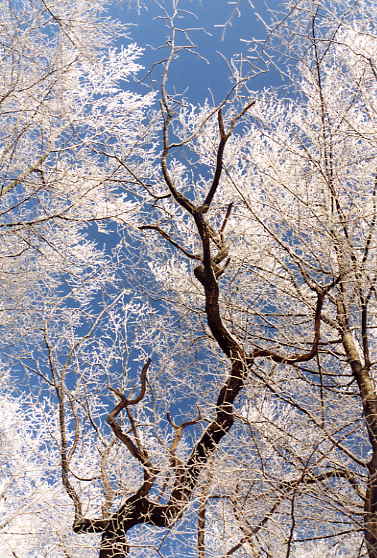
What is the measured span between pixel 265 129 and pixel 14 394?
4570mm

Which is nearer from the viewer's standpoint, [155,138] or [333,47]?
[333,47]

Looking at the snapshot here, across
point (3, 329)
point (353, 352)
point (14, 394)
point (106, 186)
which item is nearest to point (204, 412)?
point (353, 352)

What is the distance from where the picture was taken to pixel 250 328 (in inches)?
191

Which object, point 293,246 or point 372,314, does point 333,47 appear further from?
point 372,314

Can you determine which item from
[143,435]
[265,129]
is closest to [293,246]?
[265,129]

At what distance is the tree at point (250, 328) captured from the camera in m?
3.34

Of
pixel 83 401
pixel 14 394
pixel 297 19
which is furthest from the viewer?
pixel 14 394

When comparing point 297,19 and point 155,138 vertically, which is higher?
point 155,138

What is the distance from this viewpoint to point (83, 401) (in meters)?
5.43

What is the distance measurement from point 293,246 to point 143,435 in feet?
9.96

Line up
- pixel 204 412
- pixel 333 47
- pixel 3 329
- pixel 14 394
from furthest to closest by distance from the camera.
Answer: pixel 14 394, pixel 3 329, pixel 333 47, pixel 204 412

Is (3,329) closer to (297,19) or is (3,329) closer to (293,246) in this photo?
(293,246)

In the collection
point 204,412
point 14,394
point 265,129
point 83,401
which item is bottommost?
point 204,412

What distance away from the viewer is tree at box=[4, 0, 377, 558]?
3.34 m
